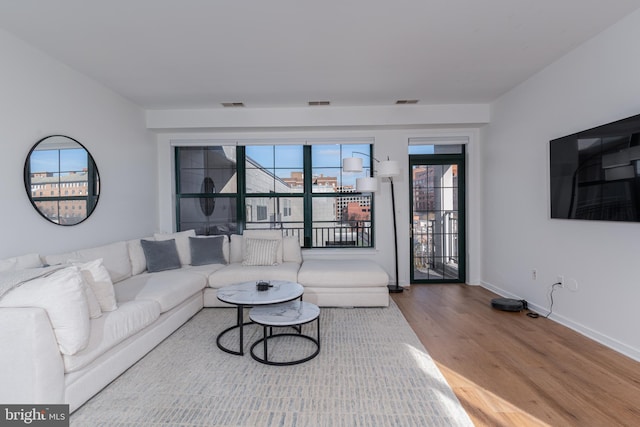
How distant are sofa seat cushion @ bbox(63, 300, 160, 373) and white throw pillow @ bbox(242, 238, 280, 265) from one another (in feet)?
4.74

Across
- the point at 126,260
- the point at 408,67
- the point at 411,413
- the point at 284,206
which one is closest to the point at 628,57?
the point at 408,67

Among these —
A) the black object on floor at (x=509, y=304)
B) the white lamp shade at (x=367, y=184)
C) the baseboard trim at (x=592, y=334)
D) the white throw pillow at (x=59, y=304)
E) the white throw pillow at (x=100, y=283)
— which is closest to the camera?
the white throw pillow at (x=59, y=304)

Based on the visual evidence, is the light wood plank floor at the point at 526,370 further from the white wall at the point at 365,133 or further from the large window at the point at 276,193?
the large window at the point at 276,193

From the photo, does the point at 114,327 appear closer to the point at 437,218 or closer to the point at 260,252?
the point at 260,252

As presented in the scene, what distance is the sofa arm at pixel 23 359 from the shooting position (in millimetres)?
1522

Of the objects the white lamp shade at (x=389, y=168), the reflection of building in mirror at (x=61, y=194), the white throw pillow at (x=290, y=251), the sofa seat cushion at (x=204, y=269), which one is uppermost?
the white lamp shade at (x=389, y=168)

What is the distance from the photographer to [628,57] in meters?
2.29

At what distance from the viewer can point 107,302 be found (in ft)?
6.97

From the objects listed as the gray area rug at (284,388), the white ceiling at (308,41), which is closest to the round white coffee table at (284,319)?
the gray area rug at (284,388)

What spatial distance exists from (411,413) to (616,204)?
2294mm

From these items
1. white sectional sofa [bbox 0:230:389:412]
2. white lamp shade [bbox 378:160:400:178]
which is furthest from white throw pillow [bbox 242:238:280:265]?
white lamp shade [bbox 378:160:400:178]

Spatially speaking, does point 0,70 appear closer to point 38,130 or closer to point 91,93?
point 38,130

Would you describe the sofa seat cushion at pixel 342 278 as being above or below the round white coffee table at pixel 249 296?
below

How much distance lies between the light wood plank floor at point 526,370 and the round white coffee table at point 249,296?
50.3 inches
